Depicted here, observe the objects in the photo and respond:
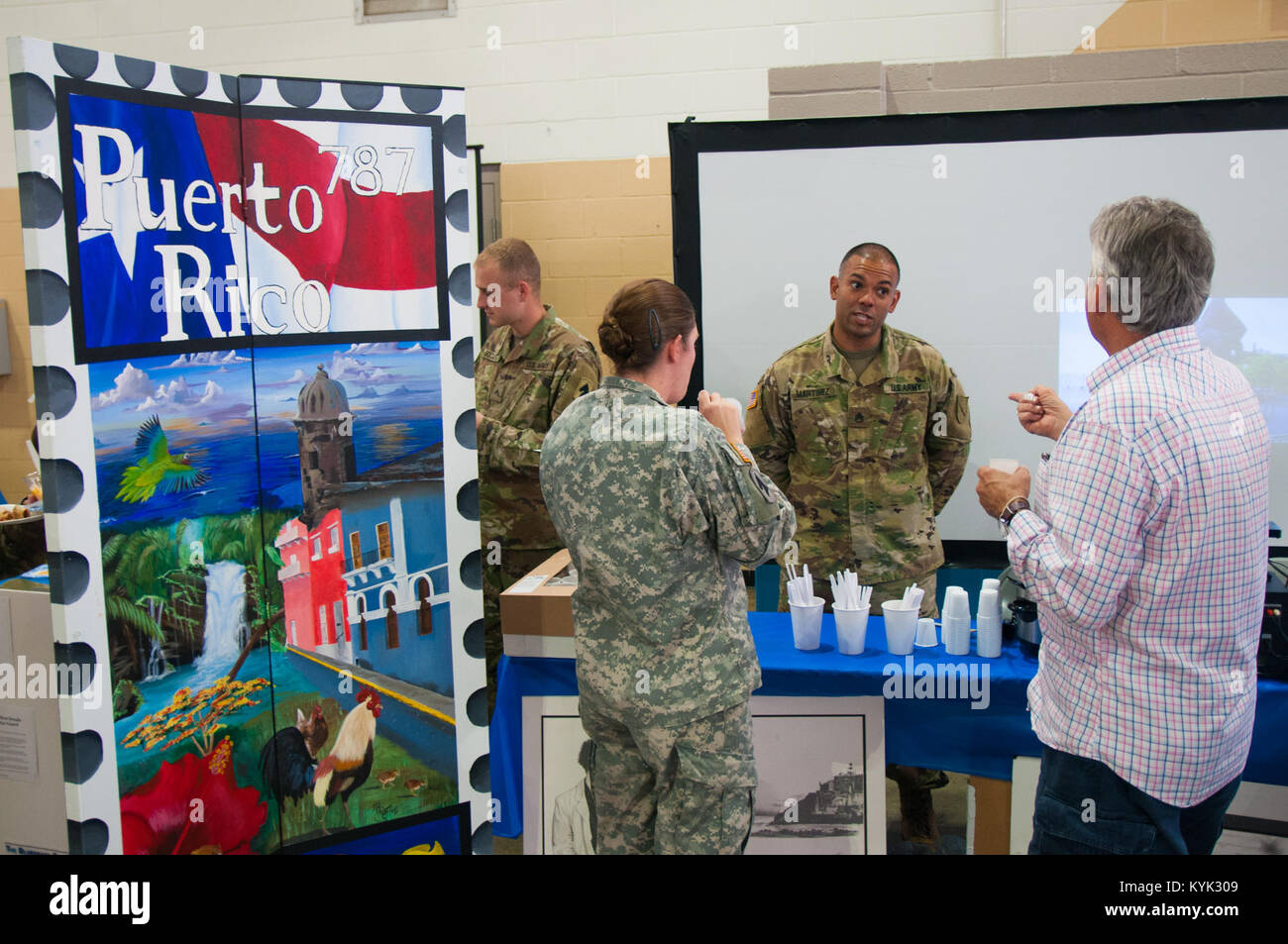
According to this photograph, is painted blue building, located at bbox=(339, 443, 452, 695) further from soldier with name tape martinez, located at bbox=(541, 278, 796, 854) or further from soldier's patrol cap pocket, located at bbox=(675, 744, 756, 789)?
soldier's patrol cap pocket, located at bbox=(675, 744, 756, 789)

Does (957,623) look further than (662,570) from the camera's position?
Yes

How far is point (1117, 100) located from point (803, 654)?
2293 millimetres

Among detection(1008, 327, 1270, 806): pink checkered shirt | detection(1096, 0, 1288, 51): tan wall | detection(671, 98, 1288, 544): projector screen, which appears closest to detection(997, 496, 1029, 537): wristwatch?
detection(1008, 327, 1270, 806): pink checkered shirt

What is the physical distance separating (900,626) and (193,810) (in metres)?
1.50

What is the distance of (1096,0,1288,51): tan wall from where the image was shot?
11.1 feet

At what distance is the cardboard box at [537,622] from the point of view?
2.21m

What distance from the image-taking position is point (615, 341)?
1.72 metres

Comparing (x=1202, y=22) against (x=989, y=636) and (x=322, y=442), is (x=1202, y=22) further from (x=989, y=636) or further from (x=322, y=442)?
(x=322, y=442)

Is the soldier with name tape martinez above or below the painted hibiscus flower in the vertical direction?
above

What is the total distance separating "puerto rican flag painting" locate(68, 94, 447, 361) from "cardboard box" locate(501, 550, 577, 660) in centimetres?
65

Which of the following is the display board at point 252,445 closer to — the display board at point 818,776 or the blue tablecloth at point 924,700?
the blue tablecloth at point 924,700

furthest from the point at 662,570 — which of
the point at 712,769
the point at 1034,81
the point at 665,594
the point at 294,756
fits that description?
the point at 1034,81
